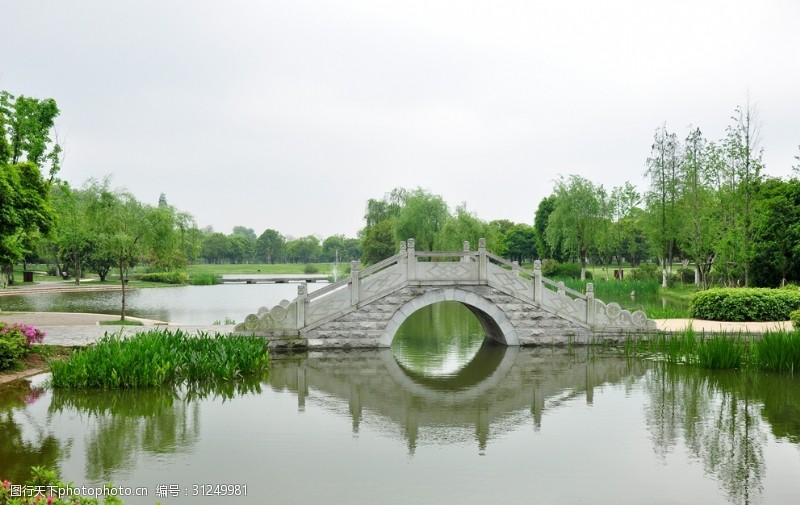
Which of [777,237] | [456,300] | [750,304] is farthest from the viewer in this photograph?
[777,237]

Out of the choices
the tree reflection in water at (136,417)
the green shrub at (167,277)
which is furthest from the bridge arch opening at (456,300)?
the green shrub at (167,277)

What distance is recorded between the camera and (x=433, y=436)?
900cm

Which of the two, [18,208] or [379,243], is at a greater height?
[379,243]

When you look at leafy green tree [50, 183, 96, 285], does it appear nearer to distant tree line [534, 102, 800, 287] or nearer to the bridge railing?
→ the bridge railing

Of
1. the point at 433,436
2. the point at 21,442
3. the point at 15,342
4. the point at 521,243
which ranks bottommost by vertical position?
the point at 433,436

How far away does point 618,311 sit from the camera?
53.8ft

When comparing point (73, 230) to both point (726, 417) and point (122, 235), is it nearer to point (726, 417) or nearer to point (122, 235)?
point (122, 235)

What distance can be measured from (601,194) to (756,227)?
808 inches

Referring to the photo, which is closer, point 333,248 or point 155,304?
point 155,304

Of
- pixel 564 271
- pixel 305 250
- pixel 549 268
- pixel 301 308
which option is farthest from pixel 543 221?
pixel 305 250

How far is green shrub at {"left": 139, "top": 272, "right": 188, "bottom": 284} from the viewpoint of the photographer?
164 feet

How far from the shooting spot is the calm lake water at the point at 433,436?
6.91 metres

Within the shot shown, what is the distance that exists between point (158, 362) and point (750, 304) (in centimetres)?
1563

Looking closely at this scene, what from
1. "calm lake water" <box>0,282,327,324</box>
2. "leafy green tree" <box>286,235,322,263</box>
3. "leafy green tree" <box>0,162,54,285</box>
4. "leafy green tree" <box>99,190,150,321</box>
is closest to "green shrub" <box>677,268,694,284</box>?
"calm lake water" <box>0,282,327,324</box>
